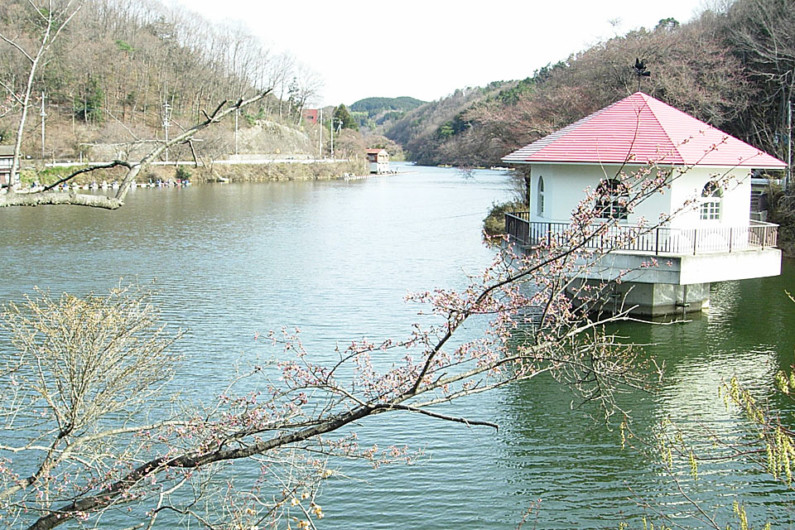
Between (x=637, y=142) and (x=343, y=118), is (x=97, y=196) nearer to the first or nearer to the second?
(x=637, y=142)

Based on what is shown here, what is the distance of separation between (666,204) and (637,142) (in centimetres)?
174

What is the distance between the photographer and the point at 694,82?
3244cm

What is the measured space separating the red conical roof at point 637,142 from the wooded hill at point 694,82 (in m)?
9.56

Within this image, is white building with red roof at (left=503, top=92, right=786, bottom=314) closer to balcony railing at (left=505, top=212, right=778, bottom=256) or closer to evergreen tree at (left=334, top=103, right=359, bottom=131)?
balcony railing at (left=505, top=212, right=778, bottom=256)

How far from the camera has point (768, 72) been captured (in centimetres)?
3528

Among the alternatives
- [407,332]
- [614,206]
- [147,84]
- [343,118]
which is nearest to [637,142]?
[407,332]

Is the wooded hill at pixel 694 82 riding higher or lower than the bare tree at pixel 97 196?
higher

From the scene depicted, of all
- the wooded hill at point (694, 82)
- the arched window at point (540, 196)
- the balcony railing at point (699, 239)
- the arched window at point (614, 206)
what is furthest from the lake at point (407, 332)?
the wooded hill at point (694, 82)

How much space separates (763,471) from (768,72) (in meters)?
29.5

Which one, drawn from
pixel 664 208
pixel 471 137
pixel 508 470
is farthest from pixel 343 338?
pixel 471 137

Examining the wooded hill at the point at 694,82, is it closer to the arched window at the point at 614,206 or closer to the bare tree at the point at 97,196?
the arched window at the point at 614,206

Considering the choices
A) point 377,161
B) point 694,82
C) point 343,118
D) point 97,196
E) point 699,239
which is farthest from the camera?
point 343,118

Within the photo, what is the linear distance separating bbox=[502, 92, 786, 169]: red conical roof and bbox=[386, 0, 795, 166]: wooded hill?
956cm

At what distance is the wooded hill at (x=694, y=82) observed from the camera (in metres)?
31.8
